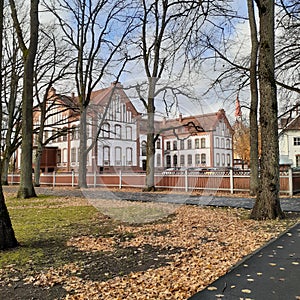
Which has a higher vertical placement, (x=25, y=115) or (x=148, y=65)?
(x=148, y=65)

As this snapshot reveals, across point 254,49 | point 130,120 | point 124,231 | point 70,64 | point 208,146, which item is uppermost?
point 70,64

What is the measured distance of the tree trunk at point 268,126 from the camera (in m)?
7.76

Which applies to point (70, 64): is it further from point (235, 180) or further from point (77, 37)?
point (235, 180)

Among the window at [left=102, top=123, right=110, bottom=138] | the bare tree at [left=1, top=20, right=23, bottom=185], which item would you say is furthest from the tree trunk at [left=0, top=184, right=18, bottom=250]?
the bare tree at [left=1, top=20, right=23, bottom=185]

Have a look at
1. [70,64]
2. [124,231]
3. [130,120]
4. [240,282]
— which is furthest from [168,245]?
[70,64]

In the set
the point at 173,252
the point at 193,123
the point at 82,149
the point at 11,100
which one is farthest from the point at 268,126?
the point at 11,100

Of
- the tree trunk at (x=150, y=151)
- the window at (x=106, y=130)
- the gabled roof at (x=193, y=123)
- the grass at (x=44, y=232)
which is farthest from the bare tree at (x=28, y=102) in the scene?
the gabled roof at (x=193, y=123)

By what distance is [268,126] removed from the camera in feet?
25.8

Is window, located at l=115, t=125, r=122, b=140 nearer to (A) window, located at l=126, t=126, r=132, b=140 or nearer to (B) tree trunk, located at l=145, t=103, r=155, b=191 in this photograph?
(A) window, located at l=126, t=126, r=132, b=140

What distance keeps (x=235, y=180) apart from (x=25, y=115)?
A: 10.1m

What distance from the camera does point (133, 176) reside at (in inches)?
750

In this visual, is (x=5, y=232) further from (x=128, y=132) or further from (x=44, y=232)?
(x=128, y=132)

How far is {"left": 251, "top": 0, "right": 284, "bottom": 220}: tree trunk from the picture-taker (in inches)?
305

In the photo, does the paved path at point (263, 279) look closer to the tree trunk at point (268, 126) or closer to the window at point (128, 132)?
the tree trunk at point (268, 126)
